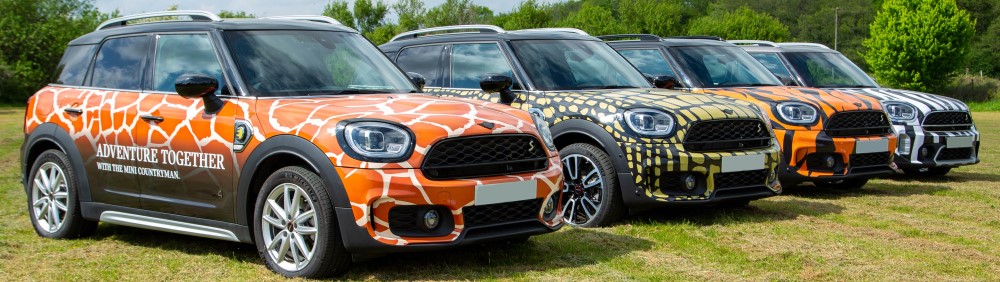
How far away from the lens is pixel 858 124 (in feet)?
35.8

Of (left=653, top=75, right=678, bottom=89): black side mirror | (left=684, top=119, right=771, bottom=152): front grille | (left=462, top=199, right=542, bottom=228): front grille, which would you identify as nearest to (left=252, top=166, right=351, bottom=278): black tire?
(left=462, top=199, right=542, bottom=228): front grille

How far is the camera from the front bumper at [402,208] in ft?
19.1

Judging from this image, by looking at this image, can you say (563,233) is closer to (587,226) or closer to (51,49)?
(587,226)

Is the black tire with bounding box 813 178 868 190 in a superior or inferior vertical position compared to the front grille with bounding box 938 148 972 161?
inferior

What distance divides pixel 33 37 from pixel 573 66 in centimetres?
5918

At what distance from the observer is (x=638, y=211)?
8719 mm

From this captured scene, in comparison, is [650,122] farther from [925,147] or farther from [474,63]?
[925,147]

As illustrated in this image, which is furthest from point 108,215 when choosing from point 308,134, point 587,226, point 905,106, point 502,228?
point 905,106

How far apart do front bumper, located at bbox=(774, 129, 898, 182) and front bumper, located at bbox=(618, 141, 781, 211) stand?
2.05 metres

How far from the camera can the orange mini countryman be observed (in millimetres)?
5938

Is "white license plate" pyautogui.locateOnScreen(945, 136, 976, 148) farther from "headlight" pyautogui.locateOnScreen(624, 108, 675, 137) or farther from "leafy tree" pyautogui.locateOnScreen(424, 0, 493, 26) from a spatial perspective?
"leafy tree" pyautogui.locateOnScreen(424, 0, 493, 26)

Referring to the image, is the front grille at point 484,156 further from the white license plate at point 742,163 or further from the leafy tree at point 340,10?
the leafy tree at point 340,10

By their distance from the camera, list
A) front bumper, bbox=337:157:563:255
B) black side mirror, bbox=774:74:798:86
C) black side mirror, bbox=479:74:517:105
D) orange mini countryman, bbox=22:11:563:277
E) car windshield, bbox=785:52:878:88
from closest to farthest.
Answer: front bumper, bbox=337:157:563:255 → orange mini countryman, bbox=22:11:563:277 → black side mirror, bbox=479:74:517:105 → black side mirror, bbox=774:74:798:86 → car windshield, bbox=785:52:878:88

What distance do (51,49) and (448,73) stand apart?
58.3m
